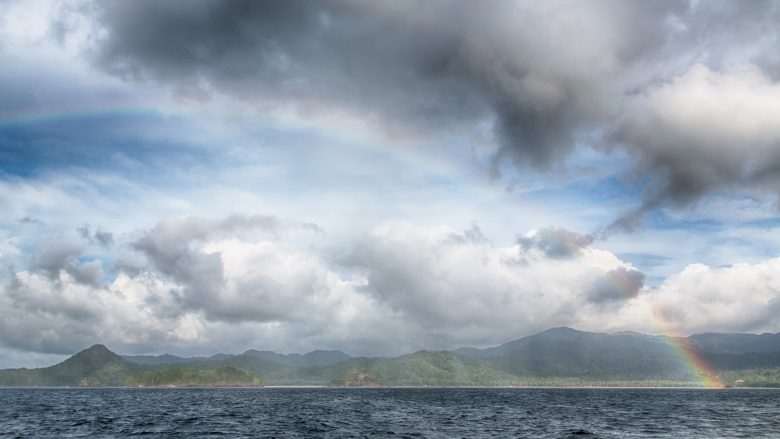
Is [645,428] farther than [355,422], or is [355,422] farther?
[355,422]

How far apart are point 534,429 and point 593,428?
11.4 m

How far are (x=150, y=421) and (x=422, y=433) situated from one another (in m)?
64.6

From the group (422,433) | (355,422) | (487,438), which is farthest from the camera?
(355,422)

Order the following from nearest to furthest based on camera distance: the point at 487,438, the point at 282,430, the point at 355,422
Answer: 1. the point at 487,438
2. the point at 282,430
3. the point at 355,422

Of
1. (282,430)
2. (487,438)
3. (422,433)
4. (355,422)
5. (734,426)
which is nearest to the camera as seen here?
(487,438)

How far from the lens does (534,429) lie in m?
103

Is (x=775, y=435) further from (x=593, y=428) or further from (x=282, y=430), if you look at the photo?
(x=282, y=430)

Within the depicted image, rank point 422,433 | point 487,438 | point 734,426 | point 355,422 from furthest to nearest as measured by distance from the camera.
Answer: point 355,422, point 734,426, point 422,433, point 487,438

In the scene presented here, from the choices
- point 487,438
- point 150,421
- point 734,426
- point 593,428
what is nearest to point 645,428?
point 593,428

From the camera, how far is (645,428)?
104m

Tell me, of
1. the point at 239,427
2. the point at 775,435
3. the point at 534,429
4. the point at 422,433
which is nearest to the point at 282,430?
the point at 239,427

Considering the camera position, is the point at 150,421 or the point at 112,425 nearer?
the point at 112,425

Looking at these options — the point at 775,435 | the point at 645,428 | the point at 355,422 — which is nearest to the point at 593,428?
the point at 645,428

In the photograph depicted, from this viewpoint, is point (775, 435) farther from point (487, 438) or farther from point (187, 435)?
point (187, 435)
